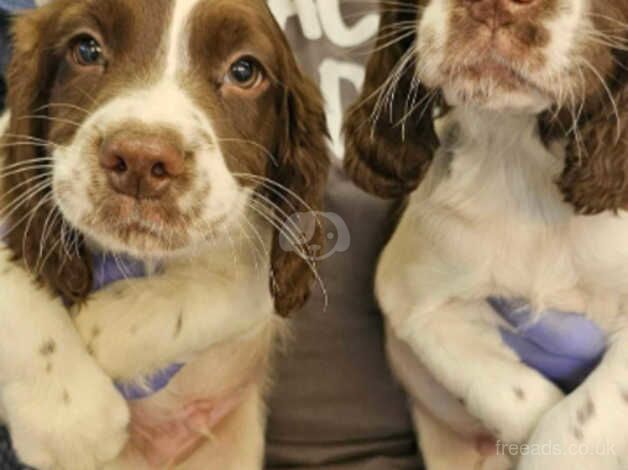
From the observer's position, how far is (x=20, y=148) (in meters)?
2.14

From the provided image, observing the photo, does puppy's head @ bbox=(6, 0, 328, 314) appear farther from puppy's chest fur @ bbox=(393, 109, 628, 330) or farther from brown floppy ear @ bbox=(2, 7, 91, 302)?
puppy's chest fur @ bbox=(393, 109, 628, 330)

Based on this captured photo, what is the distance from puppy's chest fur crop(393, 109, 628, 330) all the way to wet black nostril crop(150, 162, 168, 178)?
31.7 inches

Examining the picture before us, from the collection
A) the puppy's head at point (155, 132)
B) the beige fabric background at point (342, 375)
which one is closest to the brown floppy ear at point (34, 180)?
the puppy's head at point (155, 132)

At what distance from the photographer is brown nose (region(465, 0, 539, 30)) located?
1.71 meters

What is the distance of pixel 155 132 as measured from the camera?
1.78 m

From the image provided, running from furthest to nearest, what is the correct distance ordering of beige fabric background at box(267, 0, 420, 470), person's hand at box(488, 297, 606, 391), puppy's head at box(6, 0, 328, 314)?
1. beige fabric background at box(267, 0, 420, 470)
2. person's hand at box(488, 297, 606, 391)
3. puppy's head at box(6, 0, 328, 314)

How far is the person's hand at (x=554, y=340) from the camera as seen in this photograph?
2.24 m

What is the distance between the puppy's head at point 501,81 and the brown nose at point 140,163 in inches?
21.4

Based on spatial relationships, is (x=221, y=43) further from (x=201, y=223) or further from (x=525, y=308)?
(x=525, y=308)

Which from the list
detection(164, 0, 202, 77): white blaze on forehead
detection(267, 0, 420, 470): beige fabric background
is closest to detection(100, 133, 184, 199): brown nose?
detection(164, 0, 202, 77): white blaze on forehead

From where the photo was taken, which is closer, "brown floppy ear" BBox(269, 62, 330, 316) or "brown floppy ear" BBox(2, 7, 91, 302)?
"brown floppy ear" BBox(2, 7, 91, 302)

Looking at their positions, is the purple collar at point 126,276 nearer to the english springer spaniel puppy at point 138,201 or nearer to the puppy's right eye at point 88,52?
the english springer spaniel puppy at point 138,201

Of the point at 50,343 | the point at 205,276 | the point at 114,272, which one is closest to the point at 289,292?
the point at 205,276

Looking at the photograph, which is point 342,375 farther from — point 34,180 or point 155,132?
point 155,132
